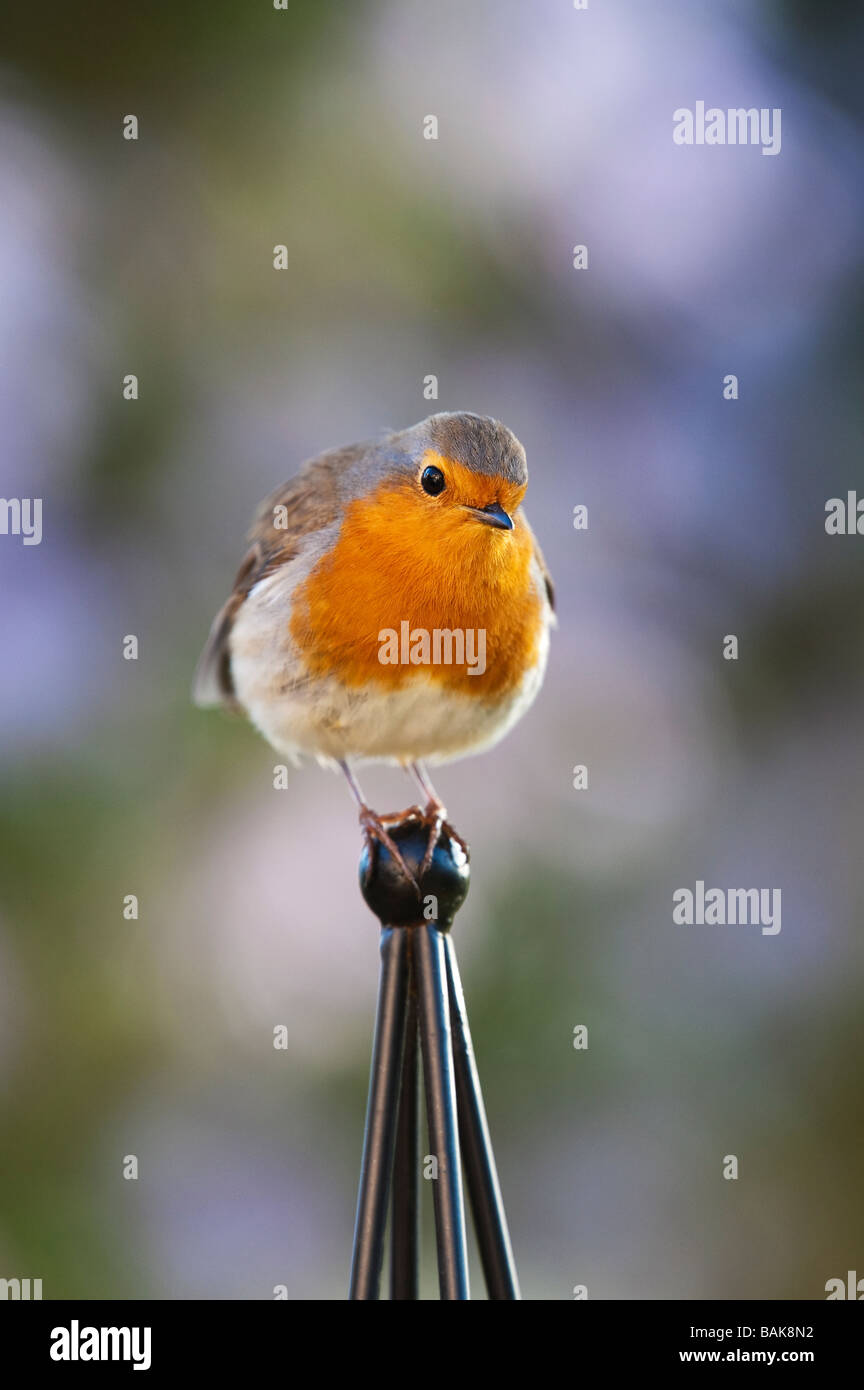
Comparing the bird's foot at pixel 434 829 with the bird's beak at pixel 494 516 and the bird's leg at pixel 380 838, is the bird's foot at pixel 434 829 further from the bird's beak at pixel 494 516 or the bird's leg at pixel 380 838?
the bird's beak at pixel 494 516

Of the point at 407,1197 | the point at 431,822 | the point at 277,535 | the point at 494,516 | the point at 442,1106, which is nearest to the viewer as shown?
the point at 442,1106

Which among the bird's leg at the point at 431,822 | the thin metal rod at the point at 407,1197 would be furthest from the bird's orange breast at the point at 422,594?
→ the thin metal rod at the point at 407,1197

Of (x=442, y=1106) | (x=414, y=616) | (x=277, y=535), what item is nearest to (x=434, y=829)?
(x=442, y=1106)

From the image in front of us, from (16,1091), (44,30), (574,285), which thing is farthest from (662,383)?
(16,1091)

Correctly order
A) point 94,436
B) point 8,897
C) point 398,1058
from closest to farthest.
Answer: point 398,1058, point 8,897, point 94,436

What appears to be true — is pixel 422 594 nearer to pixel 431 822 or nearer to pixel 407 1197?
pixel 431 822

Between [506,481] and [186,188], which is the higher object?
[186,188]

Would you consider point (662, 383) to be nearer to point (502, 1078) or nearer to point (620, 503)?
point (620, 503)
